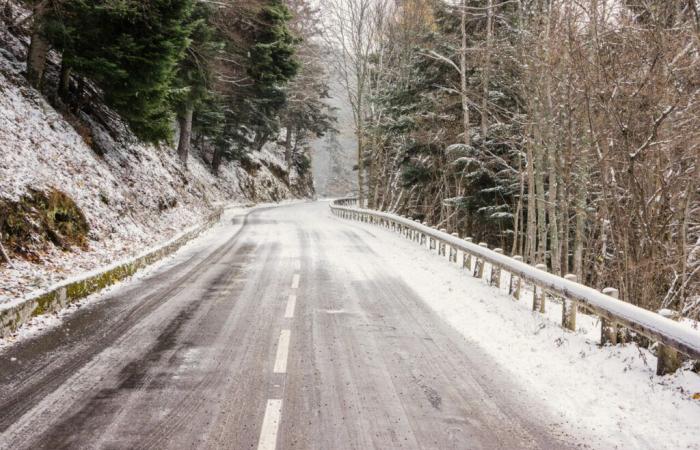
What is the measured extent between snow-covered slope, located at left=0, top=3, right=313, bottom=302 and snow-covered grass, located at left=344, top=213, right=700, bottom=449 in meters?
6.96

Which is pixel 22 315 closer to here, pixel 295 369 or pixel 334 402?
pixel 295 369

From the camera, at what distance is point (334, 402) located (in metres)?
4.46

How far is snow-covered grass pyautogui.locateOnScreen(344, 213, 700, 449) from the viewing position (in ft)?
13.9

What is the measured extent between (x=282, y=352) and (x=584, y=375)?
3.51 metres

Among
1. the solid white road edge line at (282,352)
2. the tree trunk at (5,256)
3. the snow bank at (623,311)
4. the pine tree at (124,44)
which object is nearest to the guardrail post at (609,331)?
the snow bank at (623,311)

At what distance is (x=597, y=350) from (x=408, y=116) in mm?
16181

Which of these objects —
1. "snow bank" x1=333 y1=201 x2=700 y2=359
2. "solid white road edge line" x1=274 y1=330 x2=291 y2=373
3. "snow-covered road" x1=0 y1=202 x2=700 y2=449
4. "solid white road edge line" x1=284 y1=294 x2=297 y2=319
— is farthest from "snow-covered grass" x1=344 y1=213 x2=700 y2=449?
"solid white road edge line" x1=274 y1=330 x2=291 y2=373

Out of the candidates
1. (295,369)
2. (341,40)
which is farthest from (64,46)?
(341,40)

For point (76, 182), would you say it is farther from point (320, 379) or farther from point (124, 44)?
point (320, 379)

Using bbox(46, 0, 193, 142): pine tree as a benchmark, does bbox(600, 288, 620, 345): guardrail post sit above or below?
below

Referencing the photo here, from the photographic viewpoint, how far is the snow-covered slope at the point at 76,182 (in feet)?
30.1

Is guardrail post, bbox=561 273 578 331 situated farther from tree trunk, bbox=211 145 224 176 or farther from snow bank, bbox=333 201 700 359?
tree trunk, bbox=211 145 224 176

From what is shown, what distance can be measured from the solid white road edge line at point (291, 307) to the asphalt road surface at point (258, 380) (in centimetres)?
2

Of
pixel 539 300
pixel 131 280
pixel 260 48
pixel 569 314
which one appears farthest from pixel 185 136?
pixel 569 314
